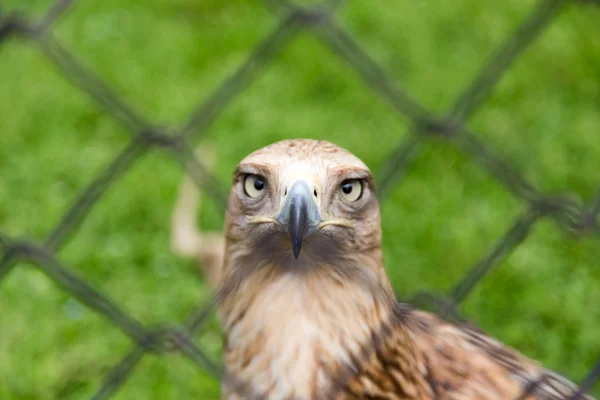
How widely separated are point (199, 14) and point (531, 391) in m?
2.99

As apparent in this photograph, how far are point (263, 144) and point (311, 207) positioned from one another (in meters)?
2.20

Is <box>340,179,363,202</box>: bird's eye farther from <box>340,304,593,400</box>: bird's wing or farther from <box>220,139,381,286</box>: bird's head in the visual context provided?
<box>340,304,593,400</box>: bird's wing

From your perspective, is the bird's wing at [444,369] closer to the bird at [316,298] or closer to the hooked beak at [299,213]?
the bird at [316,298]

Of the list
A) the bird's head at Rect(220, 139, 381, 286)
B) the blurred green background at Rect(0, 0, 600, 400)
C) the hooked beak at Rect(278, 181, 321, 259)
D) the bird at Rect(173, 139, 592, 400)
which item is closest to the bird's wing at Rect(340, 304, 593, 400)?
the bird at Rect(173, 139, 592, 400)

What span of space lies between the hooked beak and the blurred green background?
132 centimetres

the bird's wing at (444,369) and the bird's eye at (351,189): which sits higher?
the bird's eye at (351,189)

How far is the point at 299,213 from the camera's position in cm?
149

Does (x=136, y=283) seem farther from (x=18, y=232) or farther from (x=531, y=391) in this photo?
(x=531, y=391)

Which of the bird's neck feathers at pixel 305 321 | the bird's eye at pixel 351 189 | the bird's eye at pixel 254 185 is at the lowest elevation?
the bird's neck feathers at pixel 305 321

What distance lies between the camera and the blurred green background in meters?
2.87

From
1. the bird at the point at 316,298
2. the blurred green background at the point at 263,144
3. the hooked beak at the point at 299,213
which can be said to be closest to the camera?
the hooked beak at the point at 299,213

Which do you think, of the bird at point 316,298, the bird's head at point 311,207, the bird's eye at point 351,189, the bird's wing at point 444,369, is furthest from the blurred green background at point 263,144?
the bird's eye at point 351,189

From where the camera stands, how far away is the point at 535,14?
4188 mm

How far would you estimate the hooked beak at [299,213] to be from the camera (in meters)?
1.49
